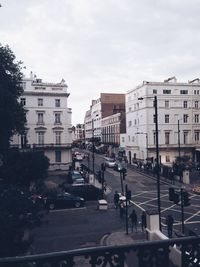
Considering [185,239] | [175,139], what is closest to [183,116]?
[175,139]

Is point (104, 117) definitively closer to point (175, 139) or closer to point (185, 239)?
point (175, 139)

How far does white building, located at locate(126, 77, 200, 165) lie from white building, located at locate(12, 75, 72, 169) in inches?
545

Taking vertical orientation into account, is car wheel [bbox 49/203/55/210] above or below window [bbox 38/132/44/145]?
below

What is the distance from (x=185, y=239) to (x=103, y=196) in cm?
2927

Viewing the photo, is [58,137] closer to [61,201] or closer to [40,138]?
[40,138]

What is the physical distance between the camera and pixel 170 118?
57938 millimetres

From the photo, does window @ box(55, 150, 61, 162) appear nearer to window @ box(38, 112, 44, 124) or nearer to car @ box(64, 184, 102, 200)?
window @ box(38, 112, 44, 124)

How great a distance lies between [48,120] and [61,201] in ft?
86.7

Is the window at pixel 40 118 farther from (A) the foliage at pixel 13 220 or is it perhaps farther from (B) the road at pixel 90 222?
(A) the foliage at pixel 13 220

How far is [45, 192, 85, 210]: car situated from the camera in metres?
27.3

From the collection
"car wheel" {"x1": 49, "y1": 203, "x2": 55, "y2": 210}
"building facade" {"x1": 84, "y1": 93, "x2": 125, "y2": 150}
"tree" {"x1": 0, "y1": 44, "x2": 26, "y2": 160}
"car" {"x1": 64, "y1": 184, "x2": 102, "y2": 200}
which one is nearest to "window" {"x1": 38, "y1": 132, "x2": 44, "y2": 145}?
"car" {"x1": 64, "y1": 184, "x2": 102, "y2": 200}

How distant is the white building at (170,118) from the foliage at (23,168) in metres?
29.0

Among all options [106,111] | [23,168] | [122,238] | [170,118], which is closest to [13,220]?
[122,238]

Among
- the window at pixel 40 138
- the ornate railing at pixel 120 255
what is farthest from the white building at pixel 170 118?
the ornate railing at pixel 120 255
